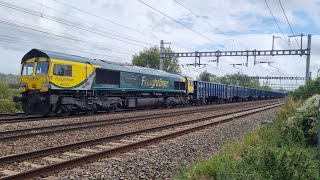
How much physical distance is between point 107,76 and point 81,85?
275 cm

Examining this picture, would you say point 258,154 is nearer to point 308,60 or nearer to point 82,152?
point 82,152

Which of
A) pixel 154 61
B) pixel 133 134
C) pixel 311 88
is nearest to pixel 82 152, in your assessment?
pixel 133 134

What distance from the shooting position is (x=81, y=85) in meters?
19.5

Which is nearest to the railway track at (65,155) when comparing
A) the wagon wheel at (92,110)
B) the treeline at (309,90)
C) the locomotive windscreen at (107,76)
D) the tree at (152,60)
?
the wagon wheel at (92,110)

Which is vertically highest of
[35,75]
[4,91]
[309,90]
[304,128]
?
[35,75]

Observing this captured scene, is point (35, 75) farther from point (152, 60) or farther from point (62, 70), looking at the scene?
point (152, 60)

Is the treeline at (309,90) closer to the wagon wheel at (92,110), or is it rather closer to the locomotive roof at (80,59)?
the locomotive roof at (80,59)

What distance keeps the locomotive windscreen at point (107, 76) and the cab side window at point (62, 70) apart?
7.93 ft

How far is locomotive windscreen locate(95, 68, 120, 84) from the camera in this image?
21.1 metres

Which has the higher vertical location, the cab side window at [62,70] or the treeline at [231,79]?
the treeline at [231,79]

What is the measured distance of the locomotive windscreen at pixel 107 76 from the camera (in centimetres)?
2106

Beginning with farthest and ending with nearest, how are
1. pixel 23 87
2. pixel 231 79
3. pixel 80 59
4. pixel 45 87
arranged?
pixel 231 79, pixel 80 59, pixel 23 87, pixel 45 87

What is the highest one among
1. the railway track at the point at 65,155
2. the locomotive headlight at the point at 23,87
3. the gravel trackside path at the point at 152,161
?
the locomotive headlight at the point at 23,87

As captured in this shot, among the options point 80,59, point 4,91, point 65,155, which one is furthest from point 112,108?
point 65,155
